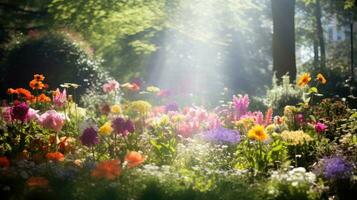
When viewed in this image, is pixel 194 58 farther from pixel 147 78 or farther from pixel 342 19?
pixel 342 19

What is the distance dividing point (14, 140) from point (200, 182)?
3.26 metres

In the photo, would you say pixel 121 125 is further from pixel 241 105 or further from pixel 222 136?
pixel 241 105

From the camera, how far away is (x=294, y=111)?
813 cm

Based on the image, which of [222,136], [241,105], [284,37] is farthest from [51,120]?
[284,37]

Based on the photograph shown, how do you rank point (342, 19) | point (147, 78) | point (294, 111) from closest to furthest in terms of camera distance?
point (294, 111), point (147, 78), point (342, 19)

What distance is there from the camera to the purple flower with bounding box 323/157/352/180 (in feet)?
17.0

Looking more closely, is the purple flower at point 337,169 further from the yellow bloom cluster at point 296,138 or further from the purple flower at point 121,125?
the purple flower at point 121,125

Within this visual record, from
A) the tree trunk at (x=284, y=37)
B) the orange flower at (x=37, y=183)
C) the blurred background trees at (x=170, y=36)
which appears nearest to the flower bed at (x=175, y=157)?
the orange flower at (x=37, y=183)

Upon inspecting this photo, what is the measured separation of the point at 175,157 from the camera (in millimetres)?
6379

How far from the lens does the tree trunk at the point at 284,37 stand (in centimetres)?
1529

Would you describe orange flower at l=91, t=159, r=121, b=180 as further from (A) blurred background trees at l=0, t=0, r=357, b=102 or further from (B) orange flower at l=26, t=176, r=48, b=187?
(A) blurred background trees at l=0, t=0, r=357, b=102

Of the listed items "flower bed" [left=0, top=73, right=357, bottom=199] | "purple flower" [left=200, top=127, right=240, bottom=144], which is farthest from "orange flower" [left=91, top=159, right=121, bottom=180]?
"purple flower" [left=200, top=127, right=240, bottom=144]

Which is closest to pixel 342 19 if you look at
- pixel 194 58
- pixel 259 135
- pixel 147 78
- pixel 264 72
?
pixel 264 72

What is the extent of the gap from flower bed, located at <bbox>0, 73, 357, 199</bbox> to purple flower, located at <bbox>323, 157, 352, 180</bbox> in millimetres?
12
